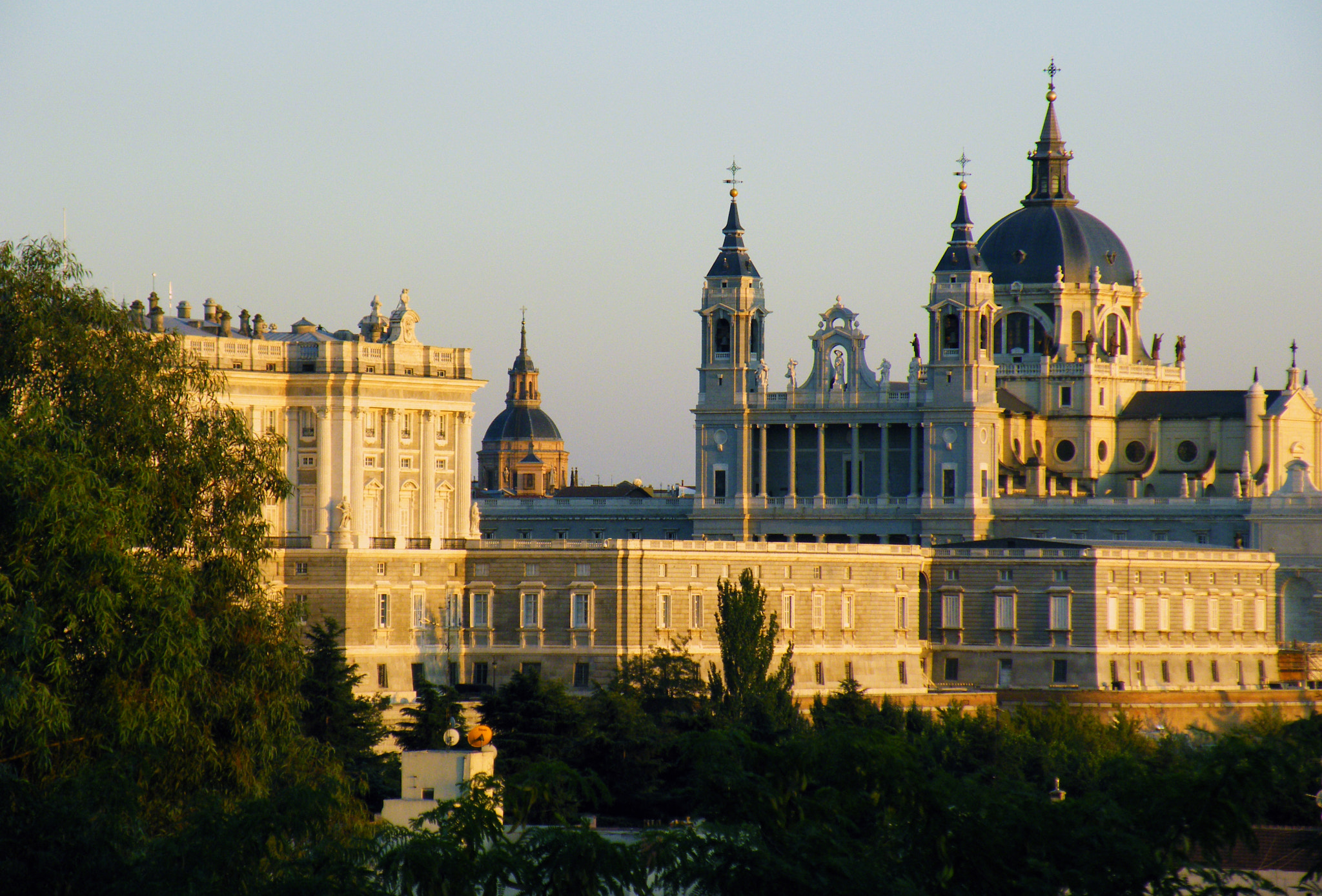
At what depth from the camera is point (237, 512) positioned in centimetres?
6288

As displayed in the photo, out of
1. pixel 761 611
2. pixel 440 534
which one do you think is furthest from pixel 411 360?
pixel 761 611

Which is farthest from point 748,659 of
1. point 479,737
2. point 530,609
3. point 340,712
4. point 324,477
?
point 479,737

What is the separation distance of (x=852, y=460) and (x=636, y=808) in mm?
68837

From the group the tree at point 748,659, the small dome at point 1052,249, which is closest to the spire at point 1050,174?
the small dome at point 1052,249

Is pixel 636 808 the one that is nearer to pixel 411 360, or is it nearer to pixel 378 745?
pixel 378 745

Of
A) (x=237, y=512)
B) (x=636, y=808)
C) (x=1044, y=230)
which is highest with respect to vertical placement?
(x=1044, y=230)

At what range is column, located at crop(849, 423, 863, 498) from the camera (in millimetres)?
152550

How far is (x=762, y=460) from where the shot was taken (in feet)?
507

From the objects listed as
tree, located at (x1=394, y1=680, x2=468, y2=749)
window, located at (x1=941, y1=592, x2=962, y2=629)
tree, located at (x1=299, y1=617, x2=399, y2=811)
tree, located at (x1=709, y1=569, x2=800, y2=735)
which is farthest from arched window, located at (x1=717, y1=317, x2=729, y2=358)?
tree, located at (x1=394, y1=680, x2=468, y2=749)

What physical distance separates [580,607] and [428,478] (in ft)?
24.4

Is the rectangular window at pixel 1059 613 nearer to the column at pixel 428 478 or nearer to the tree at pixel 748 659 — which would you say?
the tree at pixel 748 659

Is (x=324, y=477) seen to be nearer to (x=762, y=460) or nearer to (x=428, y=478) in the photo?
(x=428, y=478)

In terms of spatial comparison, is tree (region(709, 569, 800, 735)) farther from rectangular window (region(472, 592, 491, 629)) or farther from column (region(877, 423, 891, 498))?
column (region(877, 423, 891, 498))

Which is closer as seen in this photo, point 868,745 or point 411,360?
point 868,745
